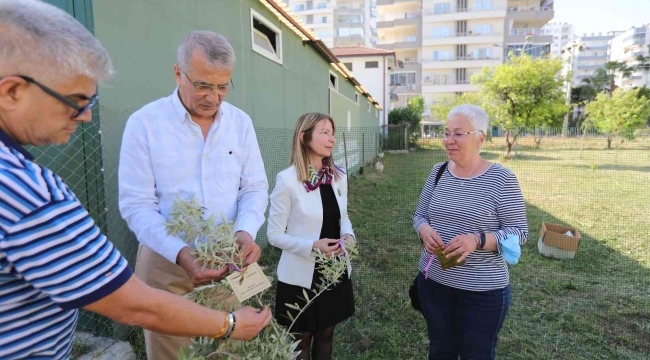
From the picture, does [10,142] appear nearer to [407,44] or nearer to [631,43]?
[407,44]

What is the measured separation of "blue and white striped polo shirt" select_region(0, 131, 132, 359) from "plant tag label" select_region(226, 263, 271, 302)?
488 millimetres

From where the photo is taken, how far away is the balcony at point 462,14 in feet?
152

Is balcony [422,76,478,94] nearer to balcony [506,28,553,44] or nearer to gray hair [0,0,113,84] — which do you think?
balcony [506,28,553,44]

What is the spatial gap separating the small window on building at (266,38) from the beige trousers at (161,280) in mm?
4849

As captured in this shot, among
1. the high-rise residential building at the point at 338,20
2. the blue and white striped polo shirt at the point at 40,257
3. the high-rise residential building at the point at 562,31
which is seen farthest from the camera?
the high-rise residential building at the point at 562,31

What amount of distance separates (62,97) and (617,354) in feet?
14.8

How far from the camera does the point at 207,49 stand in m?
1.70

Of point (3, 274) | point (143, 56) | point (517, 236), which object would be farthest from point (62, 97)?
point (143, 56)

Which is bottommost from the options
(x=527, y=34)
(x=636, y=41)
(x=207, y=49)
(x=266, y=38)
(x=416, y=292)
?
(x=416, y=292)

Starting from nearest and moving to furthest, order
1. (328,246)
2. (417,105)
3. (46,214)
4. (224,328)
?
(46,214) < (224,328) < (328,246) < (417,105)

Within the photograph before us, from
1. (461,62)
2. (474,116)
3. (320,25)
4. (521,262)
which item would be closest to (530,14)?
(461,62)

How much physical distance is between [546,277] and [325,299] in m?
4.19

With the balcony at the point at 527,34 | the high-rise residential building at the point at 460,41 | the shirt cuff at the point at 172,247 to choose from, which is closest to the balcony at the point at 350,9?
the high-rise residential building at the point at 460,41

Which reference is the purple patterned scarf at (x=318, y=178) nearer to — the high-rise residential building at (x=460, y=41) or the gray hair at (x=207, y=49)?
the gray hair at (x=207, y=49)
